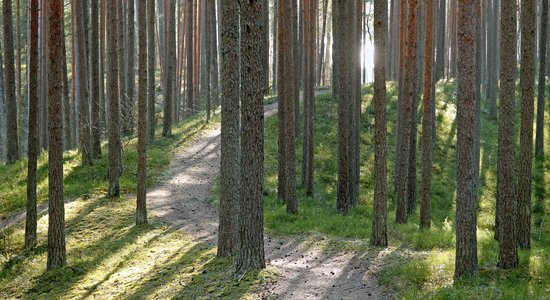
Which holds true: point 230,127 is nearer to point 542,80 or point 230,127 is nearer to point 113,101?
point 113,101

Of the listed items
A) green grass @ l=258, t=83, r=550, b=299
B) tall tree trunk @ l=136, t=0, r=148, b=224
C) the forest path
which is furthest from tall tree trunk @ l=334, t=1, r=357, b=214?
tall tree trunk @ l=136, t=0, r=148, b=224

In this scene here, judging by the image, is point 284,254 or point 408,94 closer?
point 284,254

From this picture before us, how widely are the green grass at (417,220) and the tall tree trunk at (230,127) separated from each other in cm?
273

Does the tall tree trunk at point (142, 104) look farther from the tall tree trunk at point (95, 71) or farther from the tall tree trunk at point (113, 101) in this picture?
the tall tree trunk at point (95, 71)

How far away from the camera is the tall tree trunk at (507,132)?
29.5ft

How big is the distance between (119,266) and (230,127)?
417 centimetres

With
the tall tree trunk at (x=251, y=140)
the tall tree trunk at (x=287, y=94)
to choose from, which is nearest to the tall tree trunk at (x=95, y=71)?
the tall tree trunk at (x=287, y=94)

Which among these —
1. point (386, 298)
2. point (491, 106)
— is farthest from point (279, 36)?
point (491, 106)

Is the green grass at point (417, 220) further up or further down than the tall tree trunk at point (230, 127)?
further down

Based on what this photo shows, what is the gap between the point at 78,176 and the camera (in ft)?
58.3

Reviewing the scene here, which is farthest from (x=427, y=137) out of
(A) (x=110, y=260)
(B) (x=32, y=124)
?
(B) (x=32, y=124)

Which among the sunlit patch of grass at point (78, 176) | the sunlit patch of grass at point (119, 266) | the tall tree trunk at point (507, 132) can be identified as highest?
the tall tree trunk at point (507, 132)

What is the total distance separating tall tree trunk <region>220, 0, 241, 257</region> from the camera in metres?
9.89

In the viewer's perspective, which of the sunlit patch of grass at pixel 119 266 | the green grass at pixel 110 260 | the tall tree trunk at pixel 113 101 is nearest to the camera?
the sunlit patch of grass at pixel 119 266
